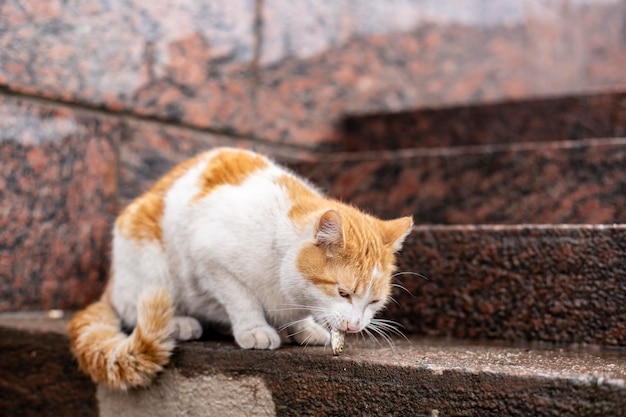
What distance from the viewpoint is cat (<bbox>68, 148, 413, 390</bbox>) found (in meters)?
1.78

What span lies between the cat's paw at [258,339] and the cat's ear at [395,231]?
1.36ft

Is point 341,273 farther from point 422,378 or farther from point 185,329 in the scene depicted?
point 185,329

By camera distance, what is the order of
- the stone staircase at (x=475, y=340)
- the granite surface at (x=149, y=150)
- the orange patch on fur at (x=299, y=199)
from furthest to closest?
1. the granite surface at (x=149, y=150)
2. the orange patch on fur at (x=299, y=199)
3. the stone staircase at (x=475, y=340)

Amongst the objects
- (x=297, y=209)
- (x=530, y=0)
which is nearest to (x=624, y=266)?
(x=297, y=209)

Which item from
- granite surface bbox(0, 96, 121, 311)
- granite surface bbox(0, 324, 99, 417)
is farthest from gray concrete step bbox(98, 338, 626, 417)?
granite surface bbox(0, 96, 121, 311)

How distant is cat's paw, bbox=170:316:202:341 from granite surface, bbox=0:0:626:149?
105cm

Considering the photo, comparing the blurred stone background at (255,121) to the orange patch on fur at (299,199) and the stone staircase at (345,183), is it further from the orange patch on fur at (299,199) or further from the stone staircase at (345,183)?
the orange patch on fur at (299,199)

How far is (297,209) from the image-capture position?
1.92 metres

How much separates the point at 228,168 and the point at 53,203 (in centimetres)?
80

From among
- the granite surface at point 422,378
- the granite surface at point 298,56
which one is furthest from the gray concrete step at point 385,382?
the granite surface at point 298,56

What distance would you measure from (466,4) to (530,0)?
2.01 ft

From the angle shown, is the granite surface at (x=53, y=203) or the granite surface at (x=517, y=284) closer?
the granite surface at (x=517, y=284)

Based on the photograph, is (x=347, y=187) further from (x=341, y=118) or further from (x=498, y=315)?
(x=498, y=315)

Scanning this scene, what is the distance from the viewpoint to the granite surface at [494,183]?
98.6 inches
